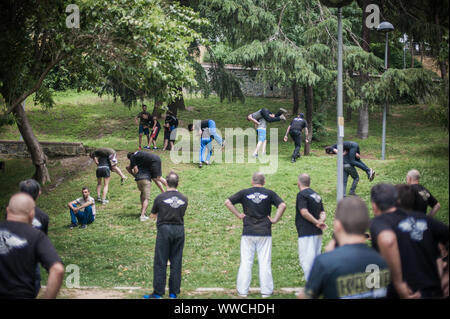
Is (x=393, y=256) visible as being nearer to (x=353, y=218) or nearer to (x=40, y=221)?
(x=353, y=218)

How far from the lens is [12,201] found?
5258mm

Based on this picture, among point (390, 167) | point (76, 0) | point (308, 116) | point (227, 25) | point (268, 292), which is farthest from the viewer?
point (227, 25)

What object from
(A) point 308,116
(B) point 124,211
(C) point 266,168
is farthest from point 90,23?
(A) point 308,116

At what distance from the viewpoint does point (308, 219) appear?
827 cm

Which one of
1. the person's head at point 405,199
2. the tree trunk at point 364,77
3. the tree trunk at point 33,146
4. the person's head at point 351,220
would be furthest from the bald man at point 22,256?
the tree trunk at point 364,77

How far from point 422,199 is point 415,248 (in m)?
1.93

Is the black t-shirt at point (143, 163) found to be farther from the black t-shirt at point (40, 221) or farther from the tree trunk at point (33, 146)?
the tree trunk at point (33, 146)

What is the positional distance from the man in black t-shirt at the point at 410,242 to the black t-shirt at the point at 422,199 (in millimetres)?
1179

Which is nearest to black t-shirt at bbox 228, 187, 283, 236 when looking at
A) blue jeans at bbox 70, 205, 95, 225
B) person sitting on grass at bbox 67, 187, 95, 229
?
person sitting on grass at bbox 67, 187, 95, 229

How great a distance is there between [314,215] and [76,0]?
836cm

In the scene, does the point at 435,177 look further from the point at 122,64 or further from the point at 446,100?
the point at 122,64

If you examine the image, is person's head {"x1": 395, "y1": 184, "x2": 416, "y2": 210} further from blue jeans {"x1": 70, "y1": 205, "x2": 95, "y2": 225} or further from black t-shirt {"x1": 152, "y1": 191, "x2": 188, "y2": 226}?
blue jeans {"x1": 70, "y1": 205, "x2": 95, "y2": 225}

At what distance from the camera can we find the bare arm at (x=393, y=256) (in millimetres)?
5012

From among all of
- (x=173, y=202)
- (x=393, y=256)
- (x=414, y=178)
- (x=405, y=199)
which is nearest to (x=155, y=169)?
(x=173, y=202)
